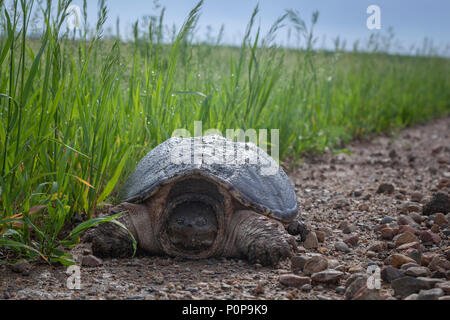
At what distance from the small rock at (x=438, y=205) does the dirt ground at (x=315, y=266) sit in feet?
0.31

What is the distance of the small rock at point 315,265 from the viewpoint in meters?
2.17

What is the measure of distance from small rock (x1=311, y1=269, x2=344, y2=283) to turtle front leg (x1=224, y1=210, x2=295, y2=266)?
295 millimetres

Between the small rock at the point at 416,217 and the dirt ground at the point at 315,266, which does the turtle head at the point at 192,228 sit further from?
the small rock at the point at 416,217

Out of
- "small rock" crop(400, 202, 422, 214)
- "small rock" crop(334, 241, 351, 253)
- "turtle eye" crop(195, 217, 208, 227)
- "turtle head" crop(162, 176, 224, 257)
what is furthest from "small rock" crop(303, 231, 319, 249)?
"small rock" crop(400, 202, 422, 214)

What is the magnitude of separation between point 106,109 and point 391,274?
1.88m

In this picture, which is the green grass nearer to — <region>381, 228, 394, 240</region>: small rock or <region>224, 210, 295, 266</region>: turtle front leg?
<region>224, 210, 295, 266</region>: turtle front leg

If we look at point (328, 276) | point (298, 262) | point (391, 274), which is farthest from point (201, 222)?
point (391, 274)

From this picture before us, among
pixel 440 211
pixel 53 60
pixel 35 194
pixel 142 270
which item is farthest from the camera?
pixel 440 211

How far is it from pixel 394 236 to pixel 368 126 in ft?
14.2

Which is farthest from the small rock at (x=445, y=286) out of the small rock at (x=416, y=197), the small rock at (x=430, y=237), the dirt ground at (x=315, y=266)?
the small rock at (x=416, y=197)

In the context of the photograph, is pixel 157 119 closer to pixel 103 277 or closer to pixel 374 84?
pixel 103 277

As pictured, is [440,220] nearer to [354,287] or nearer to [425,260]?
[425,260]

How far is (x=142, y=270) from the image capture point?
2.22 metres
